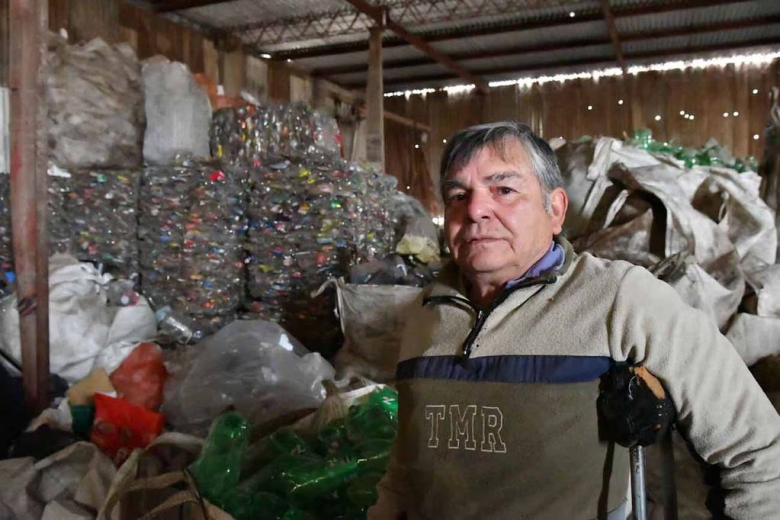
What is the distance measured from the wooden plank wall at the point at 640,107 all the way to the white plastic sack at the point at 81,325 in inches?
293

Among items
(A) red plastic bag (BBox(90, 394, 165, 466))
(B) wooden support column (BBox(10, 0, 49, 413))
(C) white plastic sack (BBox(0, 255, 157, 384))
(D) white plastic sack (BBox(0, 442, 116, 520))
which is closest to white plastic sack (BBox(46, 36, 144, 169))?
(C) white plastic sack (BBox(0, 255, 157, 384))

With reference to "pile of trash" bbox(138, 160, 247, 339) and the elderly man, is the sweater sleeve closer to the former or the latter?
the elderly man

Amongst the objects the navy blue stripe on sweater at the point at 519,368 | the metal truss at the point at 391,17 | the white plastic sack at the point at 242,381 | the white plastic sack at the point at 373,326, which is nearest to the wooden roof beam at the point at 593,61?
the metal truss at the point at 391,17

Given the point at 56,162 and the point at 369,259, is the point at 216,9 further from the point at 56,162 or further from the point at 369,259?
the point at 369,259

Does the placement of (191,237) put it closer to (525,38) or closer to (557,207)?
(557,207)

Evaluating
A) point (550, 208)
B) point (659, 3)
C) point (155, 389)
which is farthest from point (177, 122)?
point (659, 3)

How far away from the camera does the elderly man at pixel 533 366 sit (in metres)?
1.02

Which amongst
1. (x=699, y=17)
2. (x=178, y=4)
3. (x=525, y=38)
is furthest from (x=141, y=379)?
(x=699, y=17)

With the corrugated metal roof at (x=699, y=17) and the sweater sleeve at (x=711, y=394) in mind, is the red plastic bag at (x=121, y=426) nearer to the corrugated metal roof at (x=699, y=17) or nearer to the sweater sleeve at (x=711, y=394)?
the sweater sleeve at (x=711, y=394)

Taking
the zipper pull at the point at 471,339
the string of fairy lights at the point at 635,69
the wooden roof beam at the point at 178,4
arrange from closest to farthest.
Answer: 1. the zipper pull at the point at 471,339
2. the wooden roof beam at the point at 178,4
3. the string of fairy lights at the point at 635,69

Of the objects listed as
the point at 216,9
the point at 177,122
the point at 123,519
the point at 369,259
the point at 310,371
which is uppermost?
the point at 216,9

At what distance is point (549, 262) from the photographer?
1.21 metres

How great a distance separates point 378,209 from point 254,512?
2.74m

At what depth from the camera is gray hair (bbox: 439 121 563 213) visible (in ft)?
3.94
